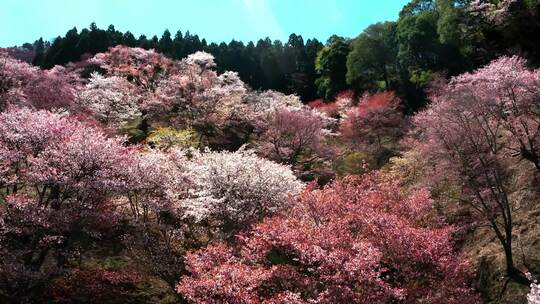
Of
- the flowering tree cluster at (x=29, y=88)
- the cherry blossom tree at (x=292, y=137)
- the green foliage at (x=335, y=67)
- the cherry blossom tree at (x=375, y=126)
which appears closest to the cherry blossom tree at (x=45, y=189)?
the flowering tree cluster at (x=29, y=88)

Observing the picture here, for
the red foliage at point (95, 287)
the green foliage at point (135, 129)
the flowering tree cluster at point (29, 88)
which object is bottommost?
the red foliage at point (95, 287)

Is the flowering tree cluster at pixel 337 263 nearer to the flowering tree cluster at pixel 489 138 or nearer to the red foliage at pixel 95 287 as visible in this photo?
the flowering tree cluster at pixel 489 138

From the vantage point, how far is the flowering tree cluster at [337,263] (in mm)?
15891

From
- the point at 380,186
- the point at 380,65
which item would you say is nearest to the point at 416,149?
the point at 380,186

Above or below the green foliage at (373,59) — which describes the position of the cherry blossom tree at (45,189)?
below

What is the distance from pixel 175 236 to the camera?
2452 centimetres

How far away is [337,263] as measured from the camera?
1602 cm

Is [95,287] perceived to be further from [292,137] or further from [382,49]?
[382,49]

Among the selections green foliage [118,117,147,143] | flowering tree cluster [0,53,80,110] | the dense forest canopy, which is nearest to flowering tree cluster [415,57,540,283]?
the dense forest canopy

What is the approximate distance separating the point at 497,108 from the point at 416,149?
7.59 metres

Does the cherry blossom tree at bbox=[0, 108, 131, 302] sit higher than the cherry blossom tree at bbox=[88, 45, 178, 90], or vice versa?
the cherry blossom tree at bbox=[88, 45, 178, 90]

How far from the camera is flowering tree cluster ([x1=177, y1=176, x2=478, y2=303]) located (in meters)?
15.9

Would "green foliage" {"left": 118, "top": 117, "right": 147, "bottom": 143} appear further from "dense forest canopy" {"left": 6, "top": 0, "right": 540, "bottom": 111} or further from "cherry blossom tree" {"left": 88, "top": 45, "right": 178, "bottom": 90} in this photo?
"dense forest canopy" {"left": 6, "top": 0, "right": 540, "bottom": 111}

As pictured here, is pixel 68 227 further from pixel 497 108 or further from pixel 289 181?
pixel 497 108
